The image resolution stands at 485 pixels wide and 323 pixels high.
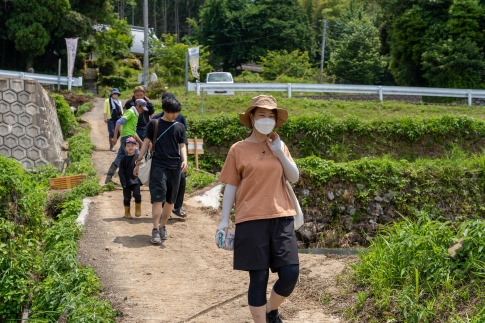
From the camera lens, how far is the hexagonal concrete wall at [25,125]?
53.0 ft

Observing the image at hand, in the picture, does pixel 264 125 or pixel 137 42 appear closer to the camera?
pixel 264 125

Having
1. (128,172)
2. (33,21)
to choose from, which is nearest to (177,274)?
(128,172)

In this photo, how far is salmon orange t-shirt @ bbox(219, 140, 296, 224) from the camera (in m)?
5.85

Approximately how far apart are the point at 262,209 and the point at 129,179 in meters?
5.29

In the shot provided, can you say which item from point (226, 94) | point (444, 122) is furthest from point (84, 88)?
point (444, 122)

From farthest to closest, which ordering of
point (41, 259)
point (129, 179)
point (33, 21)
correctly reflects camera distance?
point (33, 21), point (129, 179), point (41, 259)

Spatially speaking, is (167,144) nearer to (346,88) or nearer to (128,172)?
(128,172)

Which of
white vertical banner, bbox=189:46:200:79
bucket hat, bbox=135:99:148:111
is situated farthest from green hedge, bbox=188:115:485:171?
white vertical banner, bbox=189:46:200:79

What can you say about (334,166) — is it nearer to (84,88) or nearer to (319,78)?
(84,88)

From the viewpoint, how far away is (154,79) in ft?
104

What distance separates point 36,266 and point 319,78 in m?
41.6

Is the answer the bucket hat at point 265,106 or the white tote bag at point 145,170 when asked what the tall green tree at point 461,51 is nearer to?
the white tote bag at point 145,170

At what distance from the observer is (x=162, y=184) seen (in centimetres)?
928

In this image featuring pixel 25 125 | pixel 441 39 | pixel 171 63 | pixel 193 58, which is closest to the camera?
pixel 25 125
